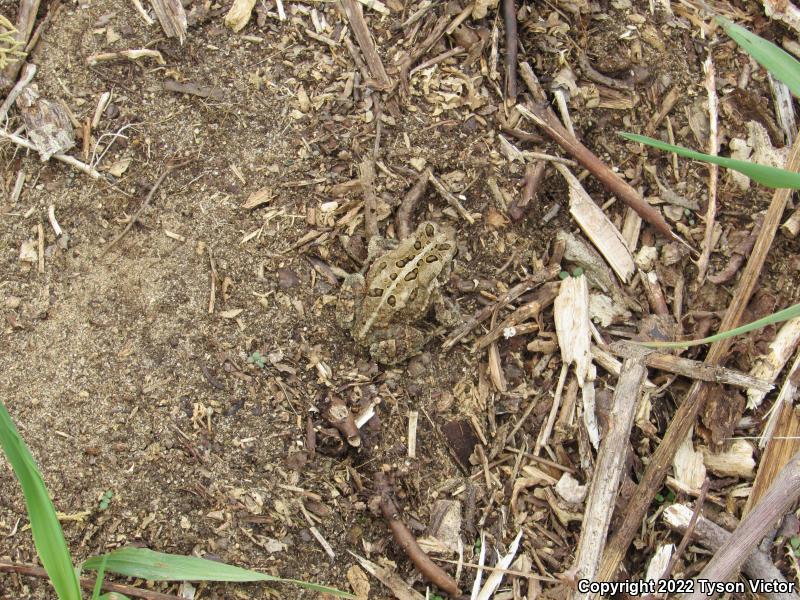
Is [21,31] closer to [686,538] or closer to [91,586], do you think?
[91,586]

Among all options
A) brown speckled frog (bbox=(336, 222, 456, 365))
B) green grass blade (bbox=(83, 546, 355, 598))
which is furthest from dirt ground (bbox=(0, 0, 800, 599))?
green grass blade (bbox=(83, 546, 355, 598))

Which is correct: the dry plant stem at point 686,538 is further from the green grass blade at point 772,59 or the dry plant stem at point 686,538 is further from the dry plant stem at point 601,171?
the green grass blade at point 772,59

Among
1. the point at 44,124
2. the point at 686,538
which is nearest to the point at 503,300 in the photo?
the point at 686,538

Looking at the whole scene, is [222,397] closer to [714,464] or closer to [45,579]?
[45,579]

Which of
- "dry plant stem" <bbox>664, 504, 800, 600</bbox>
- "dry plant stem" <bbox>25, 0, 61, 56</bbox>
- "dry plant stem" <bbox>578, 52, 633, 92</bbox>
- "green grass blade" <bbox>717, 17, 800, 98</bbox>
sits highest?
"green grass blade" <bbox>717, 17, 800, 98</bbox>

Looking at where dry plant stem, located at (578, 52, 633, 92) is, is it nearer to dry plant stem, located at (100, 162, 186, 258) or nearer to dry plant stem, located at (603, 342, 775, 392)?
dry plant stem, located at (603, 342, 775, 392)

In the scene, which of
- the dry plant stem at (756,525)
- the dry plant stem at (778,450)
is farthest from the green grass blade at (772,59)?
Answer: the dry plant stem at (778,450)
